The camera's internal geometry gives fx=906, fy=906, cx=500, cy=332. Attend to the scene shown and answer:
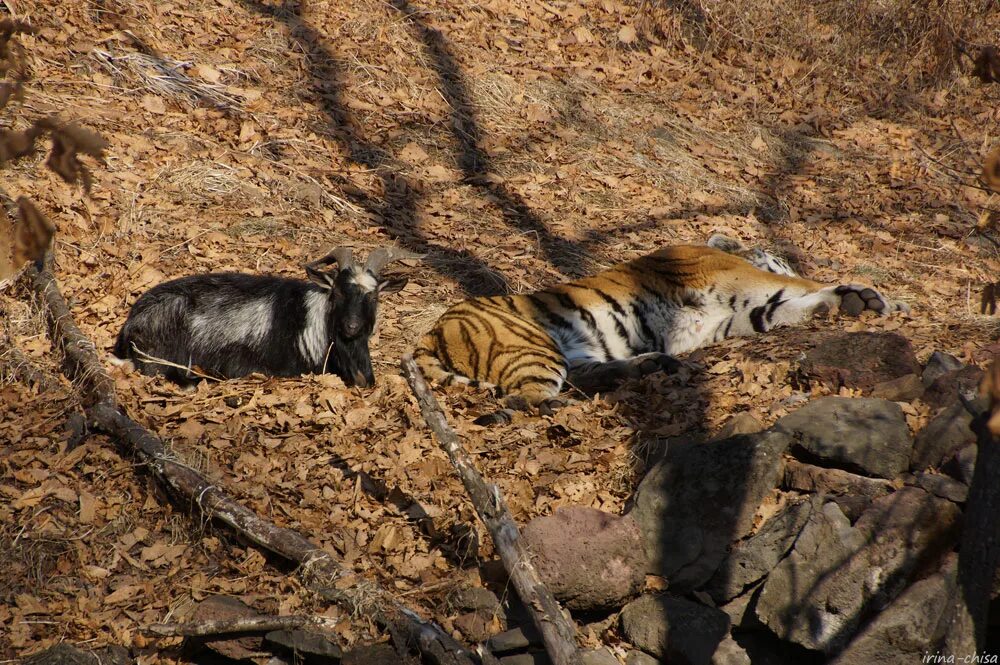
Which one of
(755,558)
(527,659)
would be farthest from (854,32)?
(527,659)

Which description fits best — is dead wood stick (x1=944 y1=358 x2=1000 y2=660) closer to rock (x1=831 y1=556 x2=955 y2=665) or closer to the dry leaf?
rock (x1=831 y1=556 x2=955 y2=665)

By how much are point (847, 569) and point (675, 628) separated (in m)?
0.75

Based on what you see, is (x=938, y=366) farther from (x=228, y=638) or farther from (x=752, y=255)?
(x=228, y=638)

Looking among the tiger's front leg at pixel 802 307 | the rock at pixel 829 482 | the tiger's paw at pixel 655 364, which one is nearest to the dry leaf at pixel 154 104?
the tiger's paw at pixel 655 364

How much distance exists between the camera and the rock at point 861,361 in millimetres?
5070

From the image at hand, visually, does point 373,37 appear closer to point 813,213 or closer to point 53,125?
point 813,213

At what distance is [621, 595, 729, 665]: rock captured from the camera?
12.1ft

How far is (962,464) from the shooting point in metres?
3.97

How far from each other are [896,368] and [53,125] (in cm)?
451

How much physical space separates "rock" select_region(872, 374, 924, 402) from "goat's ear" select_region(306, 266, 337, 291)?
335cm

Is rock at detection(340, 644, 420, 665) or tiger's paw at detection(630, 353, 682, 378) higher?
tiger's paw at detection(630, 353, 682, 378)

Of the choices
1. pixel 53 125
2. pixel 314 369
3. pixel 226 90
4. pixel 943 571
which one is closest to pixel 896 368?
pixel 943 571

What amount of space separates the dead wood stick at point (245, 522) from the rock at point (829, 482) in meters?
1.77

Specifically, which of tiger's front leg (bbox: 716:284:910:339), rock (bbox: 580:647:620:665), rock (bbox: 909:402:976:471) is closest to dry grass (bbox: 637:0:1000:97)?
tiger's front leg (bbox: 716:284:910:339)
